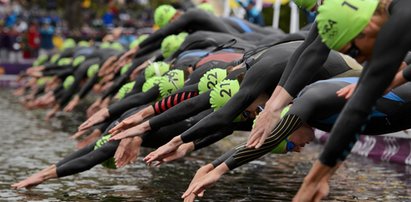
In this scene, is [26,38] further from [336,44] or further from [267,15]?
[336,44]

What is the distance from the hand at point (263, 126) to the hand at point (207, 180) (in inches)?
13.7

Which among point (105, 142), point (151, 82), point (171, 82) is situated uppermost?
point (151, 82)

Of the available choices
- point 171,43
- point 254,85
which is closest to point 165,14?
point 171,43

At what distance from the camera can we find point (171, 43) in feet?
45.0

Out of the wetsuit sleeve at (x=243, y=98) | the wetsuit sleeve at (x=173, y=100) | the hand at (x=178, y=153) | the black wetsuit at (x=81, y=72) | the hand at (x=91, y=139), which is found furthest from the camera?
the black wetsuit at (x=81, y=72)

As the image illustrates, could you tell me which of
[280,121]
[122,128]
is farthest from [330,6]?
[122,128]

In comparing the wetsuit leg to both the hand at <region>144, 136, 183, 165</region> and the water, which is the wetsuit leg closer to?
the water

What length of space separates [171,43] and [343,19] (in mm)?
7565

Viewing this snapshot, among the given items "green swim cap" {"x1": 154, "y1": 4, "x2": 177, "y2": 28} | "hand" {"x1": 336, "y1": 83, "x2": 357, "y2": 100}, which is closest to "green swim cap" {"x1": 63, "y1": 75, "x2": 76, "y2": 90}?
"green swim cap" {"x1": 154, "y1": 4, "x2": 177, "y2": 28}

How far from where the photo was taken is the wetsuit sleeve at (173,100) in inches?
391

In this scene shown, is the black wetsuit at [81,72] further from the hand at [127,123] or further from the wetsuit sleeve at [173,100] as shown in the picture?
the hand at [127,123]

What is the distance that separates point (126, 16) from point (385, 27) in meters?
43.8

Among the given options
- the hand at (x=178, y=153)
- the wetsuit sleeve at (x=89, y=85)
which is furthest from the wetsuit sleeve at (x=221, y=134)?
the wetsuit sleeve at (x=89, y=85)

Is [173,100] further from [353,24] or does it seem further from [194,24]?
[194,24]
